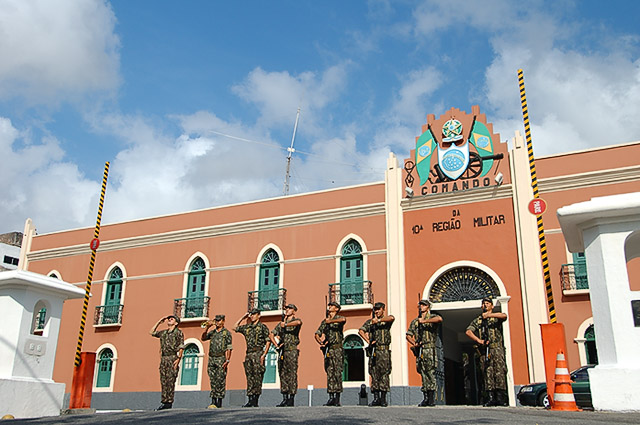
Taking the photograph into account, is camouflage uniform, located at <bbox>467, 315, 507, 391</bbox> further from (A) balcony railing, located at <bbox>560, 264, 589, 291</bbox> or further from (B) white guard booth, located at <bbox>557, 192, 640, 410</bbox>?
(A) balcony railing, located at <bbox>560, 264, 589, 291</bbox>

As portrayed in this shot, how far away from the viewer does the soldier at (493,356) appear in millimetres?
10250

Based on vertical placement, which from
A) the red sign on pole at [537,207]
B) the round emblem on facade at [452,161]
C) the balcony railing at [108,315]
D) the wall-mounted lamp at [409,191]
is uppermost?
the round emblem on facade at [452,161]

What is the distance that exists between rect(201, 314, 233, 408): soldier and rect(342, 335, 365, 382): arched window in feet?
20.4

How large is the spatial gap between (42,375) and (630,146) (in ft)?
46.5

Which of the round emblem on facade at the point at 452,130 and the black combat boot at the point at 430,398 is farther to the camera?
the round emblem on facade at the point at 452,130

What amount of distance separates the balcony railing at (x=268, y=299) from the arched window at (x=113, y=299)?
5.02 meters

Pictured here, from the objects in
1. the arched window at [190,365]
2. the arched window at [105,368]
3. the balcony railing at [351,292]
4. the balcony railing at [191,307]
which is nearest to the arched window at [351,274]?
the balcony railing at [351,292]

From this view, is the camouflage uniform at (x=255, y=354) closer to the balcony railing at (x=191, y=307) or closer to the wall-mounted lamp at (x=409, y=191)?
the wall-mounted lamp at (x=409, y=191)

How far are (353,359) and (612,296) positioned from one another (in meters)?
10.2

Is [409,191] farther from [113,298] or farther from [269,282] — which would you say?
[113,298]

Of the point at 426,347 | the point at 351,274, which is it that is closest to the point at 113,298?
the point at 351,274

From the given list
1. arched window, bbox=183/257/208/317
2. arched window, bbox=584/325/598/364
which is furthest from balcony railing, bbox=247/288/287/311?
arched window, bbox=584/325/598/364

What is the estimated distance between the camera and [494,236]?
16438 mm

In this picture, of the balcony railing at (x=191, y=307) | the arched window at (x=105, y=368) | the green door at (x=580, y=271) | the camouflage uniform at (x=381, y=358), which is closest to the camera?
the camouflage uniform at (x=381, y=358)
